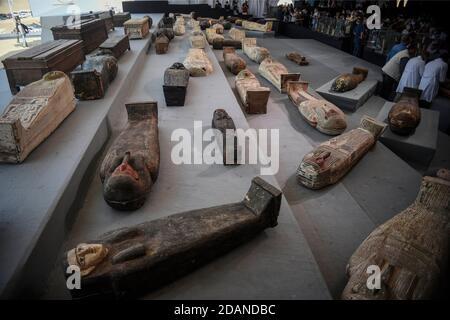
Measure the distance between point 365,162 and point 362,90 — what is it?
8.16 feet

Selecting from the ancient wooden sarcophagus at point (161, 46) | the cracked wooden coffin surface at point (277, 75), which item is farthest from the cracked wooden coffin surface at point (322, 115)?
the ancient wooden sarcophagus at point (161, 46)

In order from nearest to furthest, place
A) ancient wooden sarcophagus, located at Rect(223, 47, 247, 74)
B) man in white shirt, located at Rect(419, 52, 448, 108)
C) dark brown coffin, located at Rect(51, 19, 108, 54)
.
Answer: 1. man in white shirt, located at Rect(419, 52, 448, 108)
2. dark brown coffin, located at Rect(51, 19, 108, 54)
3. ancient wooden sarcophagus, located at Rect(223, 47, 247, 74)

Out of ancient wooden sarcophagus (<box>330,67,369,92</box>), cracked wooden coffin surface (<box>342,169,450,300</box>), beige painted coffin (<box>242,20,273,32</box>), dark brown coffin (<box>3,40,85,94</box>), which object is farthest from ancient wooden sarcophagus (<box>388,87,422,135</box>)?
beige painted coffin (<box>242,20,273,32</box>)

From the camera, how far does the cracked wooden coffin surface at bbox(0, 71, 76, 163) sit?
96.0 inches

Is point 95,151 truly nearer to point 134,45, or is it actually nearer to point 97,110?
point 97,110

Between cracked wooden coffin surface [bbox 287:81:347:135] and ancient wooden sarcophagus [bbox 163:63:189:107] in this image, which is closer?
cracked wooden coffin surface [bbox 287:81:347:135]

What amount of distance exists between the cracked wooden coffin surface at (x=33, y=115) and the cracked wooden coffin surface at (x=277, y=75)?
3499mm

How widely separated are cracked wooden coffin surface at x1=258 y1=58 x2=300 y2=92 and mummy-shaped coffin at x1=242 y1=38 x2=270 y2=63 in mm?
887

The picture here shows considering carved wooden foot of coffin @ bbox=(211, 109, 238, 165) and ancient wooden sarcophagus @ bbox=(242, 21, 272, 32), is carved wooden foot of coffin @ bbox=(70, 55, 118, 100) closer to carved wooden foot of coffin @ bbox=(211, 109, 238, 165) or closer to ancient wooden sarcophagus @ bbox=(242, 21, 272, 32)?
carved wooden foot of coffin @ bbox=(211, 109, 238, 165)

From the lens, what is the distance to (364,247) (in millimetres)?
1933

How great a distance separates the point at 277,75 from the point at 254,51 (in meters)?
2.09

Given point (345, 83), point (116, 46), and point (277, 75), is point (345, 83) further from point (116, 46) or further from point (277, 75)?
point (116, 46)

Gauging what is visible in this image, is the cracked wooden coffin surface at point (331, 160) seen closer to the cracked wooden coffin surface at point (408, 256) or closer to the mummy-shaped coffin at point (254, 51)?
the cracked wooden coffin surface at point (408, 256)

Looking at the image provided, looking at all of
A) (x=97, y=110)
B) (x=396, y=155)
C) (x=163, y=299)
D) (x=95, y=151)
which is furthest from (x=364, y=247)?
(x=97, y=110)
